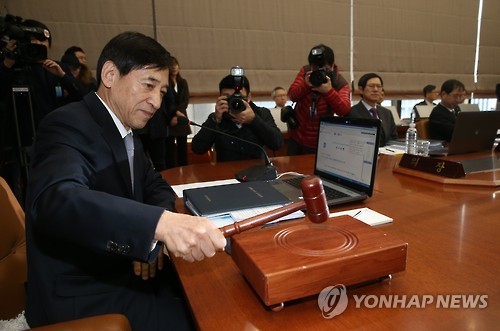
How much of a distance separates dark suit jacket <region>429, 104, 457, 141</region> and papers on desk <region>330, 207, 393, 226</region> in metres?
2.27

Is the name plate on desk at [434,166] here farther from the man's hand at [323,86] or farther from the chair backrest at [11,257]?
the chair backrest at [11,257]

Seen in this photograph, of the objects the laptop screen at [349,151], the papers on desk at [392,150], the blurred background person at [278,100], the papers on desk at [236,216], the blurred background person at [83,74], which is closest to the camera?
the papers on desk at [236,216]

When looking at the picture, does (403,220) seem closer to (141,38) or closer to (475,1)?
(141,38)

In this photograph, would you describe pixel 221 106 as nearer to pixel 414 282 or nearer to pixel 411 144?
pixel 411 144

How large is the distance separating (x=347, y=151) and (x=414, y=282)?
0.66m

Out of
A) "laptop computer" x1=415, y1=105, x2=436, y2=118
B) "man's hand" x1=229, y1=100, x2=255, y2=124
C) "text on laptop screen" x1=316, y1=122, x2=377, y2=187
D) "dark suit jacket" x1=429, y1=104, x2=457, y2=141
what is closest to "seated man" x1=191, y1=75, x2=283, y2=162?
"man's hand" x1=229, y1=100, x2=255, y2=124

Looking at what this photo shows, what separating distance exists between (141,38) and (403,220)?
0.93 meters

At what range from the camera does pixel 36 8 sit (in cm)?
361

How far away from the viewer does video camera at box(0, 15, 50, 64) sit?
7.45 ft

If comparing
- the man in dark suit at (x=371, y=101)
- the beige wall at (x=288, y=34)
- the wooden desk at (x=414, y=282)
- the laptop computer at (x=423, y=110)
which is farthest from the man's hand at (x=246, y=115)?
the laptop computer at (x=423, y=110)

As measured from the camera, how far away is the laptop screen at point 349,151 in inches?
46.6

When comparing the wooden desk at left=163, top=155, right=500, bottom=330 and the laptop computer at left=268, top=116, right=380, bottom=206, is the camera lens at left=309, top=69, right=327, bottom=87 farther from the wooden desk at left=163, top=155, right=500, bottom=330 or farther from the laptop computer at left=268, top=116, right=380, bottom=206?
the wooden desk at left=163, top=155, right=500, bottom=330

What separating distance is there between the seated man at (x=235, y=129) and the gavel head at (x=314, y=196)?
1.31 m

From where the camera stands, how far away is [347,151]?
4.27 ft
